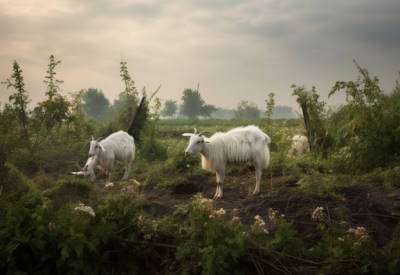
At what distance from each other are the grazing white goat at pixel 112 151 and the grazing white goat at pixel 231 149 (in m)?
4.44

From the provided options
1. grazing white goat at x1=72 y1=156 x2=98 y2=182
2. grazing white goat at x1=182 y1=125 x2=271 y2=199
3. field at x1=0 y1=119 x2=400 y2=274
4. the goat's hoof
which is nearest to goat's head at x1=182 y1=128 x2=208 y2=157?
grazing white goat at x1=182 y1=125 x2=271 y2=199

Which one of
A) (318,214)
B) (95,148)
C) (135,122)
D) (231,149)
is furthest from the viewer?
(135,122)

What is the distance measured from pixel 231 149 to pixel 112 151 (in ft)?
18.1

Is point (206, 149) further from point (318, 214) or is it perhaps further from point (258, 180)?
point (318, 214)

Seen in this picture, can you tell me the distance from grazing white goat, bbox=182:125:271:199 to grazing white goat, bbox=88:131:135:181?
4.44 metres

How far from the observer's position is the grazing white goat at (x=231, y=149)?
10384mm

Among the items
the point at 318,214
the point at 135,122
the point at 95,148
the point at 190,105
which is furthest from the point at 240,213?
the point at 190,105

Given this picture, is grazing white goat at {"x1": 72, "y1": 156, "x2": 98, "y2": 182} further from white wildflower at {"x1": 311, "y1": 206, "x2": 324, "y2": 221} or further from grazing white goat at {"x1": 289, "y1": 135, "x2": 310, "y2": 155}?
white wildflower at {"x1": 311, "y1": 206, "x2": 324, "y2": 221}

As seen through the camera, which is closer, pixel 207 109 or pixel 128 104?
pixel 128 104

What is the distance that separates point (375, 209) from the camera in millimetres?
7227

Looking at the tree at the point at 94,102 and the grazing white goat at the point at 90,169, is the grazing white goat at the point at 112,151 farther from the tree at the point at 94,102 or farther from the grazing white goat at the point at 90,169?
the tree at the point at 94,102

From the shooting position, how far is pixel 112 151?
14.4m

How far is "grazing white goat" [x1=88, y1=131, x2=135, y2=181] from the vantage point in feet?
45.0

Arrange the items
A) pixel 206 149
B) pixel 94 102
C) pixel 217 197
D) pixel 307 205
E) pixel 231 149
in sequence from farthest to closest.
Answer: pixel 94 102 < pixel 206 149 < pixel 231 149 < pixel 217 197 < pixel 307 205
